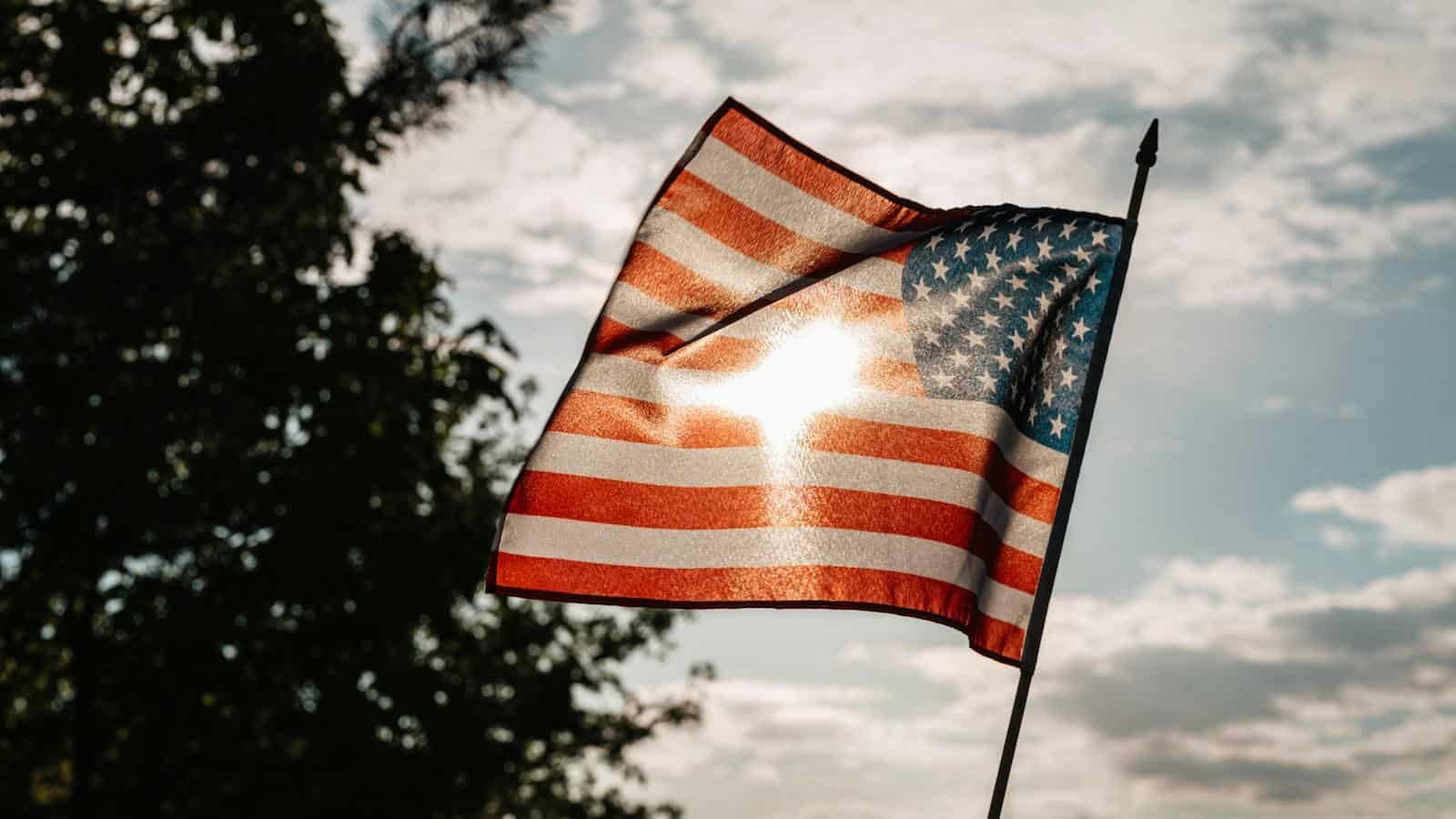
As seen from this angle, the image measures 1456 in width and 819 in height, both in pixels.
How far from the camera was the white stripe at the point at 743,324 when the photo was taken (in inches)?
247

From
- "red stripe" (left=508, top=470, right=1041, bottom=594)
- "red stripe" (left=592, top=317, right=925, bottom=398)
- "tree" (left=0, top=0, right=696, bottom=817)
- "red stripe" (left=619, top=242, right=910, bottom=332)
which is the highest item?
"tree" (left=0, top=0, right=696, bottom=817)

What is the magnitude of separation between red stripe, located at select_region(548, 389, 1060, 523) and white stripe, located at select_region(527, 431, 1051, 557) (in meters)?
0.03

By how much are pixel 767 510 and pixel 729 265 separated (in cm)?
107

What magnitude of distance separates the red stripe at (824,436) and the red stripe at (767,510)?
178 mm

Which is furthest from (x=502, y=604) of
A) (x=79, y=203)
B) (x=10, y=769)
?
(x=79, y=203)

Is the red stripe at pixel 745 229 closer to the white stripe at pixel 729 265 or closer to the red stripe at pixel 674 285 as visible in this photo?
the white stripe at pixel 729 265

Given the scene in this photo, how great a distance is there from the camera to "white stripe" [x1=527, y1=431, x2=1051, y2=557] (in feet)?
20.1

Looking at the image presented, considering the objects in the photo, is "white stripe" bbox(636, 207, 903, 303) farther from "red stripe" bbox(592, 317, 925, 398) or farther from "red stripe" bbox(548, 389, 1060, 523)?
"red stripe" bbox(548, 389, 1060, 523)

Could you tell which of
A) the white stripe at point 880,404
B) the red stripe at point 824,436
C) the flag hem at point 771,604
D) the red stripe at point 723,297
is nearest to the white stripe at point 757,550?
the flag hem at point 771,604

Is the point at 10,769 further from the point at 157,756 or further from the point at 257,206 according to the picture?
the point at 257,206

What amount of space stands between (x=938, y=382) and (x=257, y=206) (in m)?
10.1

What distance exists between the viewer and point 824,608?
6.00m

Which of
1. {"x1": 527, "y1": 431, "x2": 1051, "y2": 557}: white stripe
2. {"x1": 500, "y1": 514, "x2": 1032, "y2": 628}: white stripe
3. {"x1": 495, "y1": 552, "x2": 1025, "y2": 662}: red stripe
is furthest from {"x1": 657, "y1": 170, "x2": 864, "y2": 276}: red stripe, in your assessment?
{"x1": 495, "y1": 552, "x2": 1025, "y2": 662}: red stripe

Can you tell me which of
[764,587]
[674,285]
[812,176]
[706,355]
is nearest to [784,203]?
[812,176]
